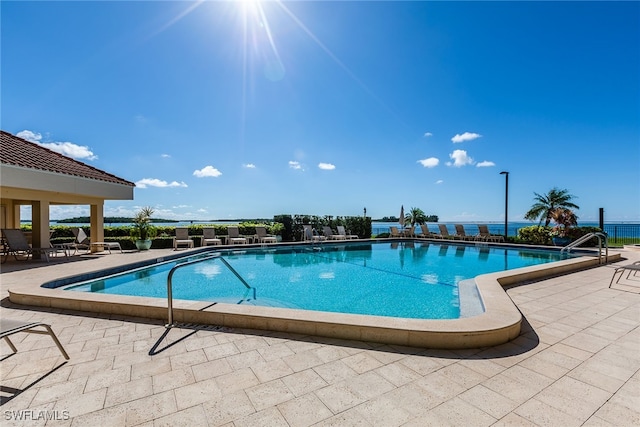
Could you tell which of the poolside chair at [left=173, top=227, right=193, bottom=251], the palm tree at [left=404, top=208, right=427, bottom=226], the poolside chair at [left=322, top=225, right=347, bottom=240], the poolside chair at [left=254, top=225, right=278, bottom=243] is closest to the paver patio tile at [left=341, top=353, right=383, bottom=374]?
the poolside chair at [left=173, top=227, right=193, bottom=251]

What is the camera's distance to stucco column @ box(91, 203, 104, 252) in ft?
39.4

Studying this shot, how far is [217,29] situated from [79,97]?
5.87 m

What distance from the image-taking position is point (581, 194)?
55.1 feet

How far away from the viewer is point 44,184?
8.84 m

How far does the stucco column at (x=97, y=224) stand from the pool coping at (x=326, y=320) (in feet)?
27.7

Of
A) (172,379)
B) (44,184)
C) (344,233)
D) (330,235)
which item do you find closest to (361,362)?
(172,379)

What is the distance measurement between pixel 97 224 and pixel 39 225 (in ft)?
8.23

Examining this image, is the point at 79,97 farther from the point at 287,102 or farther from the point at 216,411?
the point at 216,411

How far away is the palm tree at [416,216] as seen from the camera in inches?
828

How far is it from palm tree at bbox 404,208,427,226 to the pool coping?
16663 mm

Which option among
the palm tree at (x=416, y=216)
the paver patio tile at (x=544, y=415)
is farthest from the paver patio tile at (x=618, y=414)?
the palm tree at (x=416, y=216)

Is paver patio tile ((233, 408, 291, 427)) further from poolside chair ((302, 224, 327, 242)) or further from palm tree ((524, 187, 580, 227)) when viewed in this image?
palm tree ((524, 187, 580, 227))

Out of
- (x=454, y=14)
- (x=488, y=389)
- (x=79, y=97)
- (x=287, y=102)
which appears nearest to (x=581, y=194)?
(x=454, y=14)

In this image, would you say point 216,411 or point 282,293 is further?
point 282,293
